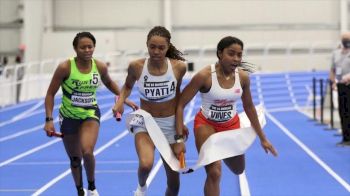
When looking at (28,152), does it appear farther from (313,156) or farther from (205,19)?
(205,19)

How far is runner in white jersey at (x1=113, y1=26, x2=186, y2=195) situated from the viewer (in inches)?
244

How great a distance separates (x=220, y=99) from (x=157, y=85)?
599mm

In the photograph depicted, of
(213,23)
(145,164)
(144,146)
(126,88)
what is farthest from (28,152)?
(213,23)

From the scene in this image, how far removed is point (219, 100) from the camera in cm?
625

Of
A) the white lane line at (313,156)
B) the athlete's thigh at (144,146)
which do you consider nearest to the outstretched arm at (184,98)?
the athlete's thigh at (144,146)

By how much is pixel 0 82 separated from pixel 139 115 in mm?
15195

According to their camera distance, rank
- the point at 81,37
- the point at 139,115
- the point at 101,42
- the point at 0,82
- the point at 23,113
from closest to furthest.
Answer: the point at 139,115
the point at 81,37
the point at 23,113
the point at 0,82
the point at 101,42

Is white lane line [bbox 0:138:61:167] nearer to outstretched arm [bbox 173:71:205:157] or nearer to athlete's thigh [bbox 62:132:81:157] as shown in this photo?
athlete's thigh [bbox 62:132:81:157]

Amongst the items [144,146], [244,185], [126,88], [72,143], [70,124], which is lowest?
[244,185]

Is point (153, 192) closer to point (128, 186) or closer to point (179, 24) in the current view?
point (128, 186)

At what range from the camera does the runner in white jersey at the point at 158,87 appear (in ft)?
20.4

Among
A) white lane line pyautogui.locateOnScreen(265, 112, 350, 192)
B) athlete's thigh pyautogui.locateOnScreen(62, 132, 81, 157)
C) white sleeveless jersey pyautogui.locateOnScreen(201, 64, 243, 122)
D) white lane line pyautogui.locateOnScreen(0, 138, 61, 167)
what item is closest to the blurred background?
white lane line pyautogui.locateOnScreen(265, 112, 350, 192)

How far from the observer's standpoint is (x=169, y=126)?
645 centimetres

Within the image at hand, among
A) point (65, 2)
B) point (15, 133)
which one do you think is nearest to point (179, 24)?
Answer: point (65, 2)
